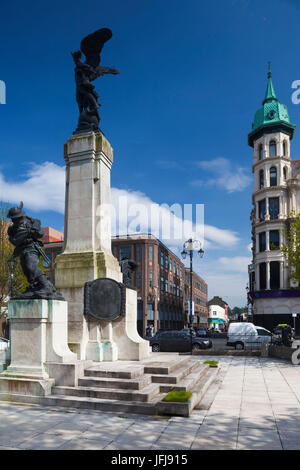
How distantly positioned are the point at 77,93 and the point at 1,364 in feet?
33.0

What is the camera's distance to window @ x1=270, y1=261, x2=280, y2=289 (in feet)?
152

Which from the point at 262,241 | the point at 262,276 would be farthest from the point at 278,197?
the point at 262,276

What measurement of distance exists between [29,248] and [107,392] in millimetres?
4407

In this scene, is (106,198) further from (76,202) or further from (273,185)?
(273,185)

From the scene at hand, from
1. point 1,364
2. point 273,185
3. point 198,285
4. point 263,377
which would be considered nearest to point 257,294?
point 273,185

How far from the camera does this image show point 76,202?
43.2ft

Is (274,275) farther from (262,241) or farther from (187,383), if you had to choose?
(187,383)

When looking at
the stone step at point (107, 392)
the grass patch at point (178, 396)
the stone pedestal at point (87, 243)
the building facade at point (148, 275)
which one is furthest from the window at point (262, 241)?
the grass patch at point (178, 396)

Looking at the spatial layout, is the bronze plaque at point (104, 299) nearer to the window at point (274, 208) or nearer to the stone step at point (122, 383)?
the stone step at point (122, 383)

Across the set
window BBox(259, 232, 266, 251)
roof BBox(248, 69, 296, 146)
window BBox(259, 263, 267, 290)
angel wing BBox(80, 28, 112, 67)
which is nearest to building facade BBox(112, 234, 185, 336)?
window BBox(259, 263, 267, 290)

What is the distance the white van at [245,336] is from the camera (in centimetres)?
2767

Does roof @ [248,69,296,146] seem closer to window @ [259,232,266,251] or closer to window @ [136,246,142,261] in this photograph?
window @ [259,232,266,251]

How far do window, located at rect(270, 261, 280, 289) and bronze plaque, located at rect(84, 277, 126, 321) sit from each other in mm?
38184

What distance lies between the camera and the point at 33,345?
9.67 m
